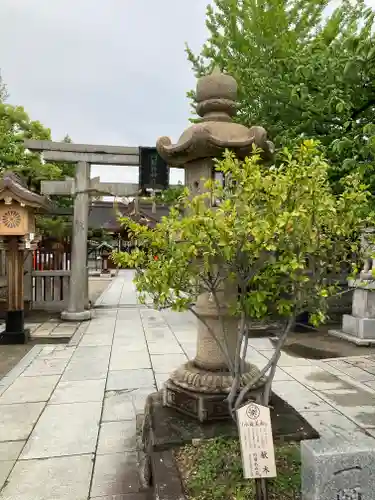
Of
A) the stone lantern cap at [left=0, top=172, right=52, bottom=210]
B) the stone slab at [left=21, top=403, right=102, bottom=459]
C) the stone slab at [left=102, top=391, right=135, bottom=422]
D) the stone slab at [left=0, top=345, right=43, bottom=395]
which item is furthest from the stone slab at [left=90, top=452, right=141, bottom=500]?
the stone lantern cap at [left=0, top=172, right=52, bottom=210]

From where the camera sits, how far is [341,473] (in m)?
2.06

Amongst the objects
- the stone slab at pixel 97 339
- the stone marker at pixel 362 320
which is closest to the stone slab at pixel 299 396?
the stone marker at pixel 362 320

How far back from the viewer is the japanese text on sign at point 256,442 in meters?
2.18

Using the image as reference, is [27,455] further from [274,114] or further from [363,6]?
[363,6]

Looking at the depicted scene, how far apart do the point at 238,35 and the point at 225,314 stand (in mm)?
9778

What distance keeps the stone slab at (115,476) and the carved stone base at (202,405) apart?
604 millimetres

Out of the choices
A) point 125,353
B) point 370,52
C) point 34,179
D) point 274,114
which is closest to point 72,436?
point 125,353

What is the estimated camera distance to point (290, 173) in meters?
2.37

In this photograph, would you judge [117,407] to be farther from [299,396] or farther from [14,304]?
[14,304]

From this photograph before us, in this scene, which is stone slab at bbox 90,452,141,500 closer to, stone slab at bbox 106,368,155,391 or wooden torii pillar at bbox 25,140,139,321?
stone slab at bbox 106,368,155,391

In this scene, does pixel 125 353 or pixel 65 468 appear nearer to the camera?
pixel 65 468

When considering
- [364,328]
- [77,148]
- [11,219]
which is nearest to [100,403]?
[11,219]

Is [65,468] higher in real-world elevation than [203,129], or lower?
lower

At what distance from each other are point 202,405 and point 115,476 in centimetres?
89
